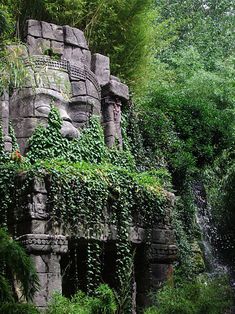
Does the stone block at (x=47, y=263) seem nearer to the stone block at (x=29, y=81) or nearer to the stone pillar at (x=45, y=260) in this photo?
the stone pillar at (x=45, y=260)

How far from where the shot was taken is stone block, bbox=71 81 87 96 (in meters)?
13.2

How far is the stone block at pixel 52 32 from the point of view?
44.7ft

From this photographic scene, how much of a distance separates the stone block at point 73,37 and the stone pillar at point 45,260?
5.66m

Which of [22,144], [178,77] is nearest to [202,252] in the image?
[22,144]

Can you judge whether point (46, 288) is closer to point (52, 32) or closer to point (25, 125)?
point (25, 125)

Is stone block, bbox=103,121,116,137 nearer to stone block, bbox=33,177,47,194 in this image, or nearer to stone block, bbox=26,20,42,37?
stone block, bbox=26,20,42,37

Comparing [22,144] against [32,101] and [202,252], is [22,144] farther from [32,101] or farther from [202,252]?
[202,252]

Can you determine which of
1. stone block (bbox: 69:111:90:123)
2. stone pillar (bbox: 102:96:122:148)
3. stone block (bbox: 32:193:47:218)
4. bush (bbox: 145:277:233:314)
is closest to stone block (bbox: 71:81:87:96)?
stone block (bbox: 69:111:90:123)

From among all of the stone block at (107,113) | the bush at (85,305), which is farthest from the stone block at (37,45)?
the bush at (85,305)

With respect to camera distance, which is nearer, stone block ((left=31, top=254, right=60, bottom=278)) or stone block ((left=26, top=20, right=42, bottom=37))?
stone block ((left=31, top=254, right=60, bottom=278))

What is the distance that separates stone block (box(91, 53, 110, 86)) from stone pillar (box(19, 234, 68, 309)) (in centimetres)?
558

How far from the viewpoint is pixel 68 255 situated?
1142 centimetres

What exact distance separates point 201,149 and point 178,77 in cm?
643

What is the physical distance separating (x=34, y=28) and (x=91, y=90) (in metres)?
1.91
